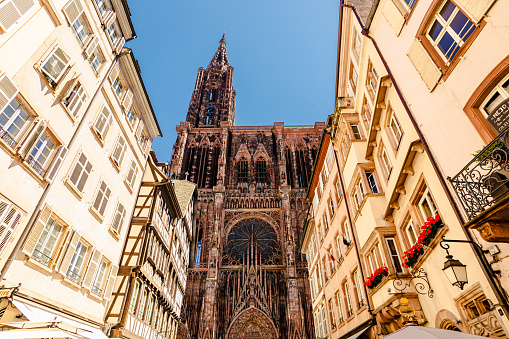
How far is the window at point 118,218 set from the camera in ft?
42.2

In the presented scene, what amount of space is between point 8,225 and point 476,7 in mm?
10928

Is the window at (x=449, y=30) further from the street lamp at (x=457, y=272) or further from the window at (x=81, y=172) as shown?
the window at (x=81, y=172)

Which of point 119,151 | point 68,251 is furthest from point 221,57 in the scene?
point 68,251

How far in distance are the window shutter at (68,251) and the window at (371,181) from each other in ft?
33.0

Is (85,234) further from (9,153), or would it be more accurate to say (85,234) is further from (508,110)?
(508,110)

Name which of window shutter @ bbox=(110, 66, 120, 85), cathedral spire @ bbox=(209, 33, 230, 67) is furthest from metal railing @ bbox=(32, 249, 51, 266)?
cathedral spire @ bbox=(209, 33, 230, 67)

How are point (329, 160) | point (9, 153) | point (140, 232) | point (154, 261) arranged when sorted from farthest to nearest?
point (329, 160) → point (154, 261) → point (140, 232) → point (9, 153)

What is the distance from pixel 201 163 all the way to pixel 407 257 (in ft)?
129

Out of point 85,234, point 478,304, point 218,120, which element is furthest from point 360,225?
point 218,120

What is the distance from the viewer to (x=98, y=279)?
37.9 ft

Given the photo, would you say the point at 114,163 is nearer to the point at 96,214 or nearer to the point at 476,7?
the point at 96,214

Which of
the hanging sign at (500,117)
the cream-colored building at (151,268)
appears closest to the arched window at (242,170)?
the cream-colored building at (151,268)

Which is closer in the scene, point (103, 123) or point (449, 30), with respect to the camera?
point (449, 30)

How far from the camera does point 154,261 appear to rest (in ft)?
51.5
